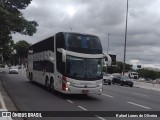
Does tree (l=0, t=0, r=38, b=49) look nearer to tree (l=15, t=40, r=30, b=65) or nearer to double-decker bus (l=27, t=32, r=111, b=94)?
double-decker bus (l=27, t=32, r=111, b=94)

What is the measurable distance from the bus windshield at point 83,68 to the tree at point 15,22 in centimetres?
789

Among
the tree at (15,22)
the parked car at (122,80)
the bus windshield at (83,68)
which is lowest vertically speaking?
the parked car at (122,80)

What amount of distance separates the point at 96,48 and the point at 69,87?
2913mm

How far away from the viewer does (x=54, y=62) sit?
2298cm

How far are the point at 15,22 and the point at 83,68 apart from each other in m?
14.5

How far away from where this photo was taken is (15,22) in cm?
3344

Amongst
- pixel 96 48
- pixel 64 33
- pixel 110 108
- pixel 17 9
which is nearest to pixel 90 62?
pixel 96 48

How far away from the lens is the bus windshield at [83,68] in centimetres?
2077

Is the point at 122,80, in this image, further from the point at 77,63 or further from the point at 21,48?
the point at 21,48

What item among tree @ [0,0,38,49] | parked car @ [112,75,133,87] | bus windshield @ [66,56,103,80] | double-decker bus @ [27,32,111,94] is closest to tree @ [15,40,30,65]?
parked car @ [112,75,133,87]

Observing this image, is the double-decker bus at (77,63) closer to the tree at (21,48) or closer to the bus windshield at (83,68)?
the bus windshield at (83,68)

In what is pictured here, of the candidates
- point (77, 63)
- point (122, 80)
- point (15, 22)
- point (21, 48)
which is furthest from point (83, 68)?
point (21, 48)

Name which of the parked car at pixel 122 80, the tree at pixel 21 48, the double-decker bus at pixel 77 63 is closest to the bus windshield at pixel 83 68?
the double-decker bus at pixel 77 63

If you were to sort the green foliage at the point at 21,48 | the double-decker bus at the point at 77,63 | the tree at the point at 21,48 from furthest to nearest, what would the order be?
the green foliage at the point at 21,48 → the tree at the point at 21,48 → the double-decker bus at the point at 77,63
